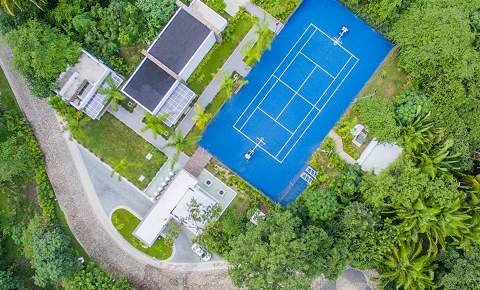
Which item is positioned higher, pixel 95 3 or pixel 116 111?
pixel 95 3

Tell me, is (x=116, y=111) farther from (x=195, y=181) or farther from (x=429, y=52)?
(x=429, y=52)

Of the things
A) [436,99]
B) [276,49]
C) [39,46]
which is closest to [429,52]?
[436,99]

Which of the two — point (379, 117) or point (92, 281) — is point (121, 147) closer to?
point (92, 281)

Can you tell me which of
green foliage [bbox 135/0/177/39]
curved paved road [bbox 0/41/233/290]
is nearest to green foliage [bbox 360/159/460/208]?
curved paved road [bbox 0/41/233/290]

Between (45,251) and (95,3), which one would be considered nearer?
(45,251)

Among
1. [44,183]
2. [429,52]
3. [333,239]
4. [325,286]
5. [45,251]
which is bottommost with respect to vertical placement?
[45,251]

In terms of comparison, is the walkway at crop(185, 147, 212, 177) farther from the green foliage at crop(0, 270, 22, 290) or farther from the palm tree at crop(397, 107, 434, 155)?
the green foliage at crop(0, 270, 22, 290)
